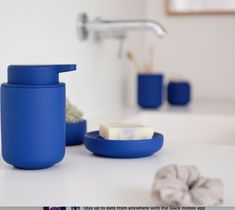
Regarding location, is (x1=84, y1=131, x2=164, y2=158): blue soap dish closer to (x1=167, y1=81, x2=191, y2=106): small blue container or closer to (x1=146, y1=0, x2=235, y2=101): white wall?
(x1=167, y1=81, x2=191, y2=106): small blue container

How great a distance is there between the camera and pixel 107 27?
139 centimetres

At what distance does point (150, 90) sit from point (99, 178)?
95cm

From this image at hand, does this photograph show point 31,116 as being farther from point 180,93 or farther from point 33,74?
point 180,93

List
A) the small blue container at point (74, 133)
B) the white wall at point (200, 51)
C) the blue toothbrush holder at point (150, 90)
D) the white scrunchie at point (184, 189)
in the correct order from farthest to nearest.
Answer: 1. the white wall at point (200, 51)
2. the blue toothbrush holder at point (150, 90)
3. the small blue container at point (74, 133)
4. the white scrunchie at point (184, 189)

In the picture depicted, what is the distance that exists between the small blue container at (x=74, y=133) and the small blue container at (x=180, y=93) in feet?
2.59

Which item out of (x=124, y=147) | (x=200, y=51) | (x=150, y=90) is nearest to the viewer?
(x=124, y=147)

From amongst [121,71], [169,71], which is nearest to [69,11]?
[121,71]

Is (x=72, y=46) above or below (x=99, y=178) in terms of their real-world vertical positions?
above

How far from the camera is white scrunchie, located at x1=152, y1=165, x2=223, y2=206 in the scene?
547 millimetres

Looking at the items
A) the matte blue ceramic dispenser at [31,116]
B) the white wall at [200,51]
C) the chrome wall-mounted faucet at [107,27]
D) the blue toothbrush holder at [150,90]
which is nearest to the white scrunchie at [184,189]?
the matte blue ceramic dispenser at [31,116]

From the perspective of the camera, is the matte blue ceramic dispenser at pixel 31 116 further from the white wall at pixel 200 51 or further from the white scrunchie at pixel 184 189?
the white wall at pixel 200 51

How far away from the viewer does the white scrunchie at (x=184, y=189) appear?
547 millimetres

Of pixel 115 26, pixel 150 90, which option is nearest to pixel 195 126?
pixel 150 90

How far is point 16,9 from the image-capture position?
0.98 meters
